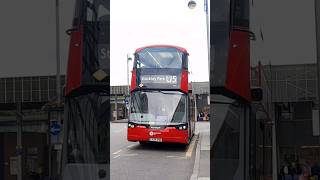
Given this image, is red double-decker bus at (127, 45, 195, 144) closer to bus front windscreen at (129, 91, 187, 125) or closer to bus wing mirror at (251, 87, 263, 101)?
bus front windscreen at (129, 91, 187, 125)

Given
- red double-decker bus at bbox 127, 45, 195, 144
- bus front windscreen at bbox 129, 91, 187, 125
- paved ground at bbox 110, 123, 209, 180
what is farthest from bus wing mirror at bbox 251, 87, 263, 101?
bus front windscreen at bbox 129, 91, 187, 125

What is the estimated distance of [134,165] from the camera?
4.54 m

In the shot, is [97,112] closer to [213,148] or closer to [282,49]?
[213,148]

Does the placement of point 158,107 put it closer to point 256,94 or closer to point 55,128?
point 55,128

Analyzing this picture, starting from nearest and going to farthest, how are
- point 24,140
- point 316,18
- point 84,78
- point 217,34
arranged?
point 217,34 < point 84,78 < point 316,18 < point 24,140

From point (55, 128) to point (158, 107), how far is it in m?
6.37

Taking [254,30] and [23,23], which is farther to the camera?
[23,23]

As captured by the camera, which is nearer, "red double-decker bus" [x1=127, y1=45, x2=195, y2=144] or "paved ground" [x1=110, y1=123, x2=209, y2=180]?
"paved ground" [x1=110, y1=123, x2=209, y2=180]

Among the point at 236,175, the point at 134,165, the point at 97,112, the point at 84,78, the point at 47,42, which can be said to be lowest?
the point at 134,165

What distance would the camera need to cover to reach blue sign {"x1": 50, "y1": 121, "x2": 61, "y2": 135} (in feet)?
7.14

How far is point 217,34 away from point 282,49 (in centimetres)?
44

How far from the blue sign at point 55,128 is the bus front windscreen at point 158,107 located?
5706 mm

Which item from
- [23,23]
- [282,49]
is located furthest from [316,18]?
[23,23]

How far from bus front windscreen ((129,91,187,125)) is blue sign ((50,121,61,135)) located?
571 centimetres
